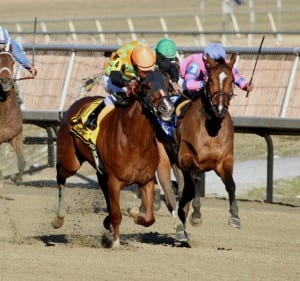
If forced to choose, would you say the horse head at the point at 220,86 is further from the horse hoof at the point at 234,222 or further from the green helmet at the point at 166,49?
the green helmet at the point at 166,49

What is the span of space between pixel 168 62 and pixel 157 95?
211 cm

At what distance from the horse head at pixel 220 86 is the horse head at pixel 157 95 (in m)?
1.08

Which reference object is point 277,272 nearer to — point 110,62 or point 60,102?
point 110,62

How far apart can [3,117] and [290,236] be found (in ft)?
14.9

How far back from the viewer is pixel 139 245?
9703mm

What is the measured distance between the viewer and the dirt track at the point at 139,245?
816 centimetres

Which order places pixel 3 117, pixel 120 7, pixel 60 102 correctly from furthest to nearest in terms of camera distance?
pixel 120 7, pixel 60 102, pixel 3 117

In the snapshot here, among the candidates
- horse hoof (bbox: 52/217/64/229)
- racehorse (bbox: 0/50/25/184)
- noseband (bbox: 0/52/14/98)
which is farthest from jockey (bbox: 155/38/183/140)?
racehorse (bbox: 0/50/25/184)

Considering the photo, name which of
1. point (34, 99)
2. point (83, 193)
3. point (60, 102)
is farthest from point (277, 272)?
point (34, 99)

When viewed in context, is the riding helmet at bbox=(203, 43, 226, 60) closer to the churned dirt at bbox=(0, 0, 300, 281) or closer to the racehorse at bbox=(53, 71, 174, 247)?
the racehorse at bbox=(53, 71, 174, 247)

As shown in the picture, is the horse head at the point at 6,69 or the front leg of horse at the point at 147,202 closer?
the front leg of horse at the point at 147,202

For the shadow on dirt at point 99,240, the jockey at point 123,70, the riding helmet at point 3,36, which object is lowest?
the shadow on dirt at point 99,240

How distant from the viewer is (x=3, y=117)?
554 inches

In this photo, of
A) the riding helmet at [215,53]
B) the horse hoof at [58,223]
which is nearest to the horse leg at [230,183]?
the riding helmet at [215,53]
